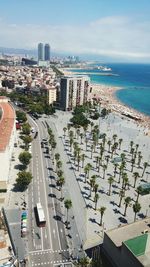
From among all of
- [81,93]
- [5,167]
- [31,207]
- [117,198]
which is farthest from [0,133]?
[81,93]

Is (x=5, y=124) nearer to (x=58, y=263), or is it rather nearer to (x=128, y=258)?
(x=58, y=263)

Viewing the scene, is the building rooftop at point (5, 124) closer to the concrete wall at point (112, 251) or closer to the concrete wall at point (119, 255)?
the concrete wall at point (112, 251)

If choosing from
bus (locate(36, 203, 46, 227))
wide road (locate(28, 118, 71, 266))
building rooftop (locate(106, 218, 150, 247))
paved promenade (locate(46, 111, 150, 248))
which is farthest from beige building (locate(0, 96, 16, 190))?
building rooftop (locate(106, 218, 150, 247))

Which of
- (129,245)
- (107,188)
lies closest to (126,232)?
(129,245)

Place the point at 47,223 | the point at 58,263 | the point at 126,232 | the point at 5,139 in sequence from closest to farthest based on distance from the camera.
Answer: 1. the point at 58,263
2. the point at 126,232
3. the point at 47,223
4. the point at 5,139

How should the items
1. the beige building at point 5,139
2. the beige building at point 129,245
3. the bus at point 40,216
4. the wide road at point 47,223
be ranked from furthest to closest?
1. the beige building at point 5,139
2. the bus at point 40,216
3. the wide road at point 47,223
4. the beige building at point 129,245

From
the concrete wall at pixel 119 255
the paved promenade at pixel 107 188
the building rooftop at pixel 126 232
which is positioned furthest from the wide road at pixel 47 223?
the building rooftop at pixel 126 232
